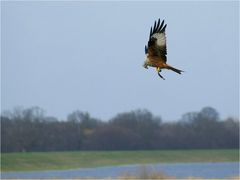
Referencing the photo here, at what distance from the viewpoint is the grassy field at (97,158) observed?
4875 centimetres

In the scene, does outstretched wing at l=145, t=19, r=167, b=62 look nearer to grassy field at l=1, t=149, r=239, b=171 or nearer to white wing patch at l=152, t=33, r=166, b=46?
white wing patch at l=152, t=33, r=166, b=46

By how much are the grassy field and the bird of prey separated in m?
34.6

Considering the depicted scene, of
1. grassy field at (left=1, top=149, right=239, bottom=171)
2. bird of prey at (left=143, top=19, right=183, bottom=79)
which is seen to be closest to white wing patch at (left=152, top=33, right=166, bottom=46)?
bird of prey at (left=143, top=19, right=183, bottom=79)

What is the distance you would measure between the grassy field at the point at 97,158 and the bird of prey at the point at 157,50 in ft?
114

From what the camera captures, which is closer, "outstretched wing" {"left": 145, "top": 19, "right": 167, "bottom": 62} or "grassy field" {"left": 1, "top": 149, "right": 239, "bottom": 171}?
"outstretched wing" {"left": 145, "top": 19, "right": 167, "bottom": 62}

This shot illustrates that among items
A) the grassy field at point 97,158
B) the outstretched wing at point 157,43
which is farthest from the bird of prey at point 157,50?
the grassy field at point 97,158

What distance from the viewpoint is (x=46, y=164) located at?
164 ft

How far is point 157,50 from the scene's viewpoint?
425 inches

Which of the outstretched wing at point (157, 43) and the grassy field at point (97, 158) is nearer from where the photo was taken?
the outstretched wing at point (157, 43)

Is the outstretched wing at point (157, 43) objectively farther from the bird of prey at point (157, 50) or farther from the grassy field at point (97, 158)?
the grassy field at point (97, 158)

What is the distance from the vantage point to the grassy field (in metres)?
48.8

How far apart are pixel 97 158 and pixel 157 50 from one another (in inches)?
1764

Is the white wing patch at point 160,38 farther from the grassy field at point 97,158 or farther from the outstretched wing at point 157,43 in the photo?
the grassy field at point 97,158

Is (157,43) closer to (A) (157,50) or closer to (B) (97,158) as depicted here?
(A) (157,50)
